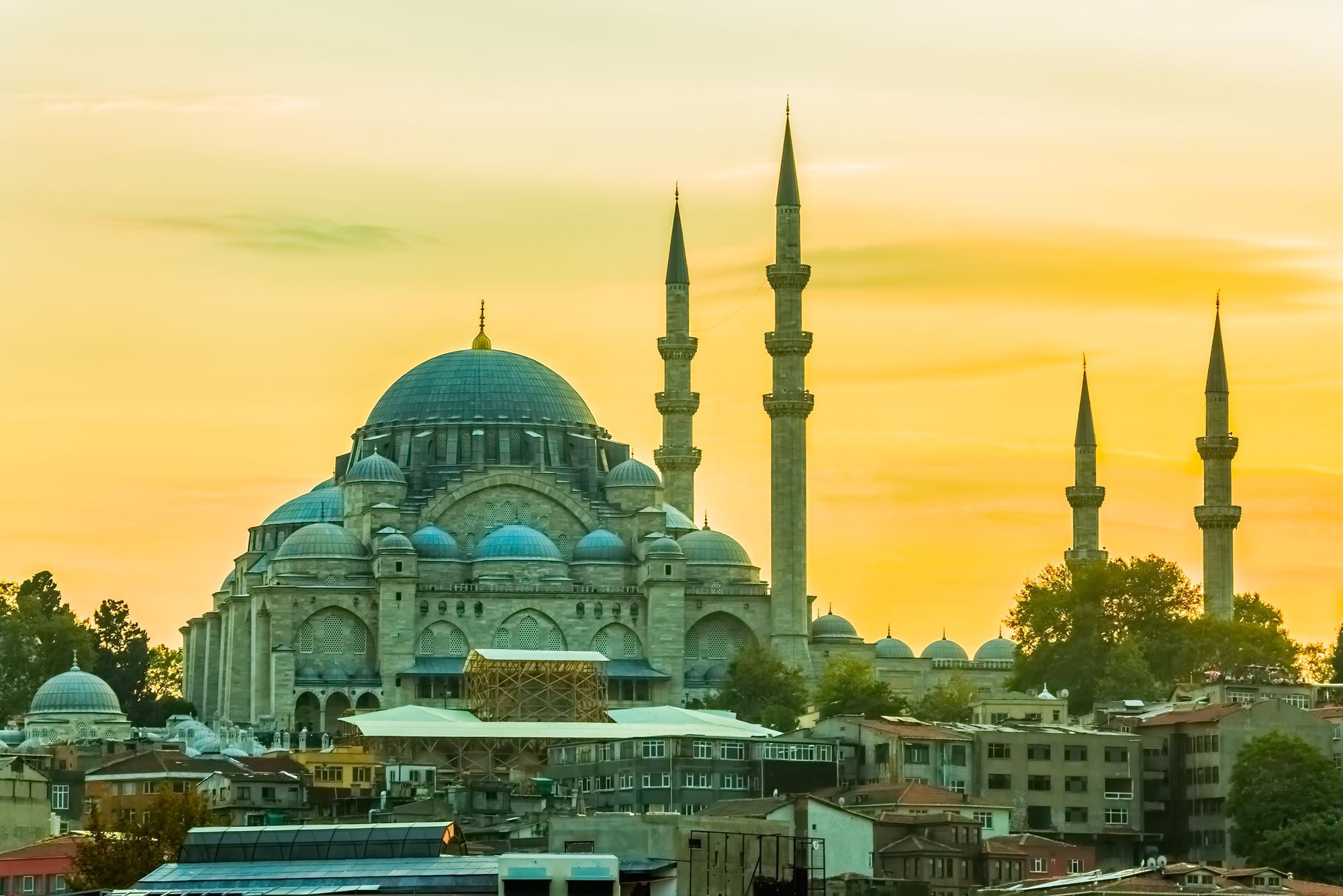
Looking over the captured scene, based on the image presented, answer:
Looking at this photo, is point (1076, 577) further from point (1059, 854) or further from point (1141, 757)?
point (1059, 854)

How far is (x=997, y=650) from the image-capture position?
112 m

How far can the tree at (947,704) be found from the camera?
92.6 meters

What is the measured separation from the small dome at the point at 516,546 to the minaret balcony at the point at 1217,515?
1686 cm

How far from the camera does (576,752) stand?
3307 inches

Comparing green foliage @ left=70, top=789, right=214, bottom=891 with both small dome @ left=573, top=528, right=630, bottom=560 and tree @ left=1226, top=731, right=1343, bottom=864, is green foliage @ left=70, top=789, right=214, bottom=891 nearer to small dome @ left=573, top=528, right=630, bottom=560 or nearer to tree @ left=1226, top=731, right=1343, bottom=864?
tree @ left=1226, top=731, right=1343, bottom=864

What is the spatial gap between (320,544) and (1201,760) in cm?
2793

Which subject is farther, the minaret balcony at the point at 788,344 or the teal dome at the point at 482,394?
the teal dome at the point at 482,394

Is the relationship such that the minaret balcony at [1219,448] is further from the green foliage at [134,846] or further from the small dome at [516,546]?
the green foliage at [134,846]

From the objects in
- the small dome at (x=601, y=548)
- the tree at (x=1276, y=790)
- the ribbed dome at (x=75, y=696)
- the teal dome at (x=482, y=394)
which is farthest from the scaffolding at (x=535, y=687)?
the tree at (x=1276, y=790)

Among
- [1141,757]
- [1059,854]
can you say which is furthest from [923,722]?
[1059,854]

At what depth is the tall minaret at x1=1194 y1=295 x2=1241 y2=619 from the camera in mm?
102000

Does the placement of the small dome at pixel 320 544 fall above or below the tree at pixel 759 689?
above

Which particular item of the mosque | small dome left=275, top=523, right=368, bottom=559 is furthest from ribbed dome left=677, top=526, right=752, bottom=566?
small dome left=275, top=523, right=368, bottom=559

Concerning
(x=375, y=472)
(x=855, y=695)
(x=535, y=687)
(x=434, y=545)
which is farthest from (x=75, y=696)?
(x=855, y=695)
